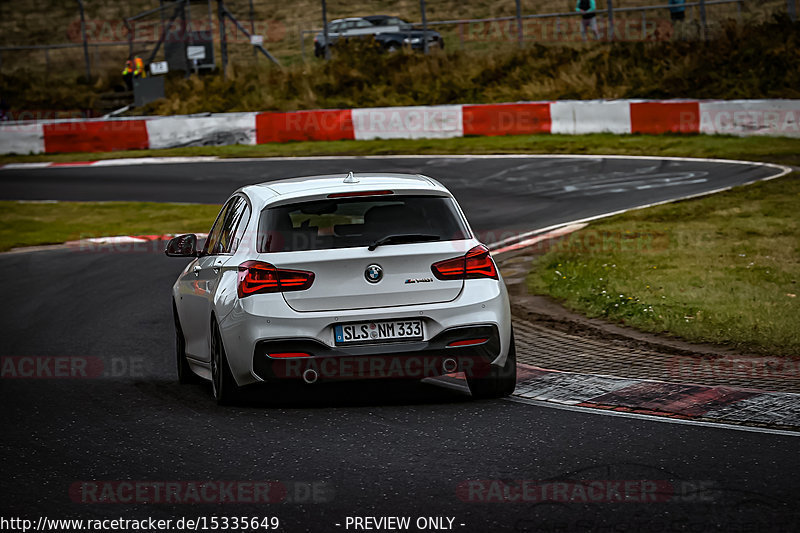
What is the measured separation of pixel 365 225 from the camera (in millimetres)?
7805

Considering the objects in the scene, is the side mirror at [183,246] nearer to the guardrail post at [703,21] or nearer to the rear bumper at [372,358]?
the rear bumper at [372,358]

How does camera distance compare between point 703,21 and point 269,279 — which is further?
point 703,21

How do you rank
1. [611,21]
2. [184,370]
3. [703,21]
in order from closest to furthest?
[184,370], [703,21], [611,21]

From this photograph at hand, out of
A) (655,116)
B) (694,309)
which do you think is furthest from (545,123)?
(694,309)

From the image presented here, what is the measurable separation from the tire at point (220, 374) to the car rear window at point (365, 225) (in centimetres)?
77

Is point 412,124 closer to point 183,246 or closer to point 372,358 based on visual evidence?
point 183,246

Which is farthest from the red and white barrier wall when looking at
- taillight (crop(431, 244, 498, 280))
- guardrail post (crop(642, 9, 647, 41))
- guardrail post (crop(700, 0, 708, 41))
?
taillight (crop(431, 244, 498, 280))

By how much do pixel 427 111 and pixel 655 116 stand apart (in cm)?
Answer: 612

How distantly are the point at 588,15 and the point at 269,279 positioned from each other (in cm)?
2810

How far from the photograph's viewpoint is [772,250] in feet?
44.5

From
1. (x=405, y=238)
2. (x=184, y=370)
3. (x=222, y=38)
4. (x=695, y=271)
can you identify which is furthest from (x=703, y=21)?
(x=405, y=238)

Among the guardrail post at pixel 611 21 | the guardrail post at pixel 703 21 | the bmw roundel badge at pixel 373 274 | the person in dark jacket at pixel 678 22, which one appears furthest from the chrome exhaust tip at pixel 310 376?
the person in dark jacket at pixel 678 22

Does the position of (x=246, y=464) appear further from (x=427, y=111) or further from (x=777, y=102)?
(x=427, y=111)

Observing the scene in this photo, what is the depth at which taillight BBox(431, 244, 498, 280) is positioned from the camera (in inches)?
300
